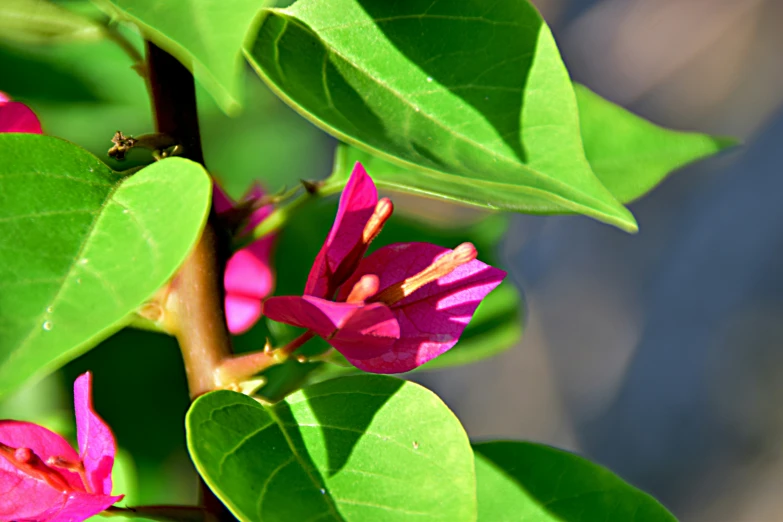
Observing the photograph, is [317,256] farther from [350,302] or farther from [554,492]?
[554,492]

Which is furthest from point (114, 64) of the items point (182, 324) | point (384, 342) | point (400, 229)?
point (384, 342)

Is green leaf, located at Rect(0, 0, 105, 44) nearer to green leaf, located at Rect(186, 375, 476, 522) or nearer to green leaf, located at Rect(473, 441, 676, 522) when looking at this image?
green leaf, located at Rect(186, 375, 476, 522)

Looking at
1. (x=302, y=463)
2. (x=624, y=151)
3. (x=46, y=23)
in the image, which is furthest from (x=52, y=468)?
(x=624, y=151)

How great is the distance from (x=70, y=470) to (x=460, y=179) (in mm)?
263

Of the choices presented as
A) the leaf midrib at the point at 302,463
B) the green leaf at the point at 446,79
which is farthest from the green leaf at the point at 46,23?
the leaf midrib at the point at 302,463

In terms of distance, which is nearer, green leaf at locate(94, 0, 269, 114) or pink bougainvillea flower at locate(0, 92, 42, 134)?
green leaf at locate(94, 0, 269, 114)

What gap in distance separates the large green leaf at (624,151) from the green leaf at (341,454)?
20 cm

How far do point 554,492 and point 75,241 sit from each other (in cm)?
32

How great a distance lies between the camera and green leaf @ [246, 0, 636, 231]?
15.9 inches

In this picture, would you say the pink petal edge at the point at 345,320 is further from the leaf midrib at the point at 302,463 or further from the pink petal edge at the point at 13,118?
the pink petal edge at the point at 13,118

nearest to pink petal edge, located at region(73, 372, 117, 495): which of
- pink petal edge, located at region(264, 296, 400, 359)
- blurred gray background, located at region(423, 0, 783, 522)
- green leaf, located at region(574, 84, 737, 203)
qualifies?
pink petal edge, located at region(264, 296, 400, 359)

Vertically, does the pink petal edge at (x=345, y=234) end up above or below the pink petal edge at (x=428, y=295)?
above

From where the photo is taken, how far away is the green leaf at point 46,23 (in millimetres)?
495

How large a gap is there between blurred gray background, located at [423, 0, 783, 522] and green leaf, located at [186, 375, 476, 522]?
1.98 metres
